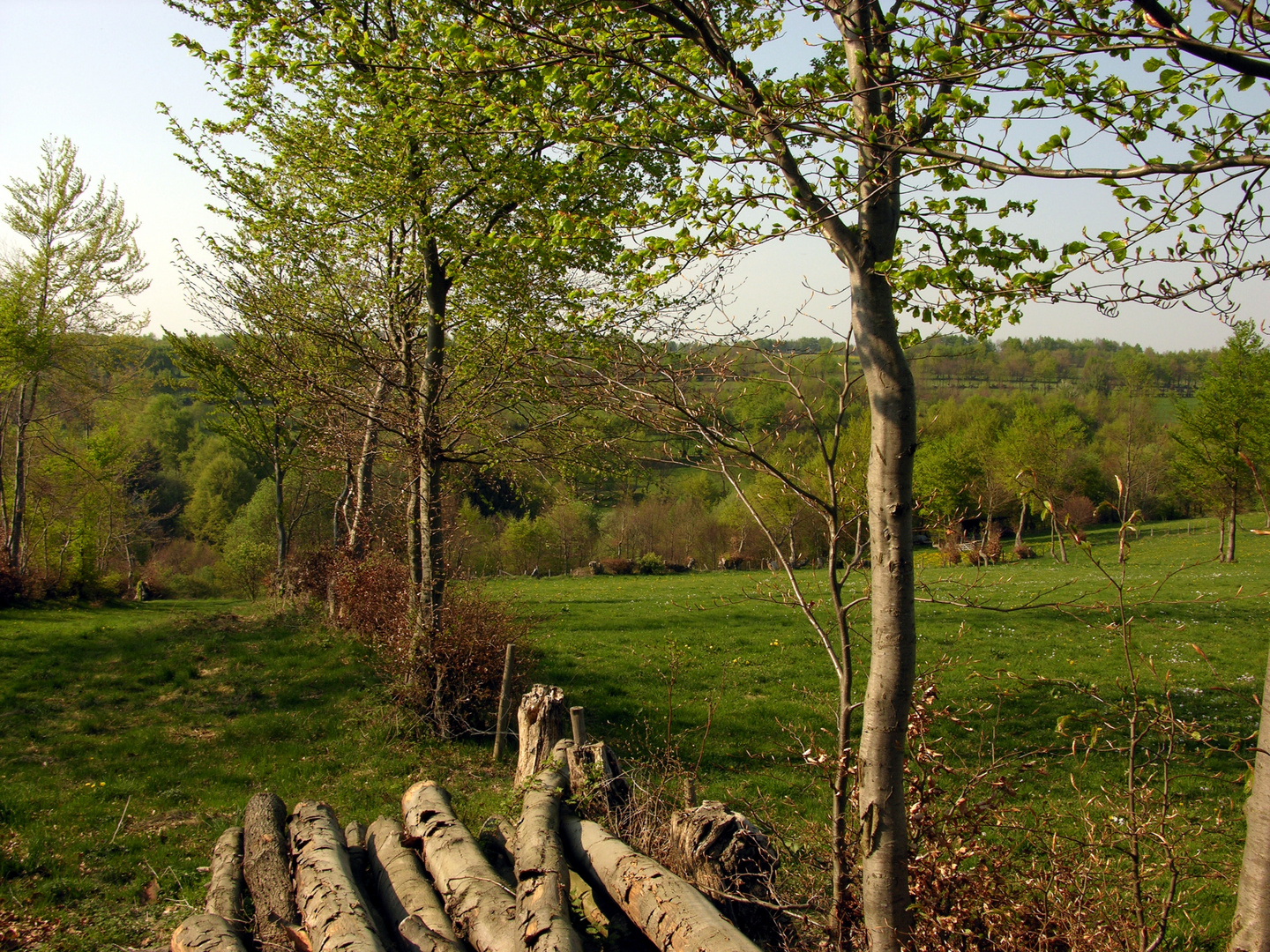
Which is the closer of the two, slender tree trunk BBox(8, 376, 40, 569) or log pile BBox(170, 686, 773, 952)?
log pile BBox(170, 686, 773, 952)

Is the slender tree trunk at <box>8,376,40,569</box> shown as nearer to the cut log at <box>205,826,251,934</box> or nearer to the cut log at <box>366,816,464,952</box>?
the cut log at <box>205,826,251,934</box>

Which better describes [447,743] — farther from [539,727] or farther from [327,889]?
[327,889]

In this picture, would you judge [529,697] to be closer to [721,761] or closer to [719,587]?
[721,761]

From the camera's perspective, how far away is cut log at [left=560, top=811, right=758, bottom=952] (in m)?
3.66

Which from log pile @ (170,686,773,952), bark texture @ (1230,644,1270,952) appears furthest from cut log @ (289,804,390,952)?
bark texture @ (1230,644,1270,952)

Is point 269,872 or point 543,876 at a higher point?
point 543,876

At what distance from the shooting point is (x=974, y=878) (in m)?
3.73

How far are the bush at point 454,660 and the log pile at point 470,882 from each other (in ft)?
12.3

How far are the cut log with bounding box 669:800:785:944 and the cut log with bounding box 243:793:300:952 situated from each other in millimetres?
2275

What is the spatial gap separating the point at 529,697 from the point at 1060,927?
193 inches

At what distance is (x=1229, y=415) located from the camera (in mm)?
25891

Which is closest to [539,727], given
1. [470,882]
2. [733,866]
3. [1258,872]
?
[470,882]

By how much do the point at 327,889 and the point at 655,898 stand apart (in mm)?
1936

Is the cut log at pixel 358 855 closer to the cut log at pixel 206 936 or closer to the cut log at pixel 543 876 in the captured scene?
the cut log at pixel 206 936
